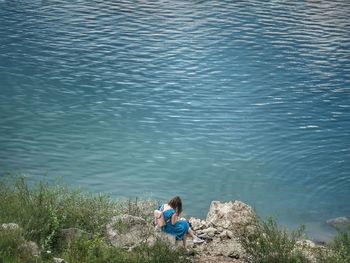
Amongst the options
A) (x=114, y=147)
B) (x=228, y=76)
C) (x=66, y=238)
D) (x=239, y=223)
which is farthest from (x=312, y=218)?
(x=228, y=76)

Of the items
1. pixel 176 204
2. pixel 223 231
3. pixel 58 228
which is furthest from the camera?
pixel 223 231

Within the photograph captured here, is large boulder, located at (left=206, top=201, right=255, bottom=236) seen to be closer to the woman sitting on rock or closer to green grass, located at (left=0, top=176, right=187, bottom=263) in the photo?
the woman sitting on rock

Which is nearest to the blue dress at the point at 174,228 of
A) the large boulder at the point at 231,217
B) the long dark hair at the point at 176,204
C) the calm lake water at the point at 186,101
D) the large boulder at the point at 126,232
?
the long dark hair at the point at 176,204

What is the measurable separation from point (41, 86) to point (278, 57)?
15807 mm

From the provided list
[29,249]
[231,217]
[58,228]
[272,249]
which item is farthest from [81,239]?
[231,217]

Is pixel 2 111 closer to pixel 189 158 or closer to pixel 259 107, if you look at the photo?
pixel 189 158

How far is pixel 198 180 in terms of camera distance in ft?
105

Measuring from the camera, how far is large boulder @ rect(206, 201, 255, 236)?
74.3ft

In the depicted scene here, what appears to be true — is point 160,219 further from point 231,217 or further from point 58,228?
point 231,217

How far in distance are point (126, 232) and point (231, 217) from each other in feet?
16.2

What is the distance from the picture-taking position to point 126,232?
19.2 m

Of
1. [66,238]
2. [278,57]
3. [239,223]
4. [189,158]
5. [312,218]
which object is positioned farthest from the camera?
[278,57]

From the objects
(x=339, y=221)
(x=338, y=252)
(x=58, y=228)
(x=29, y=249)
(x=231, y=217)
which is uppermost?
(x=29, y=249)

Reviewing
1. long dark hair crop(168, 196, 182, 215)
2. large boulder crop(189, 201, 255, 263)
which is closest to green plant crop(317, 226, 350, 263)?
large boulder crop(189, 201, 255, 263)
